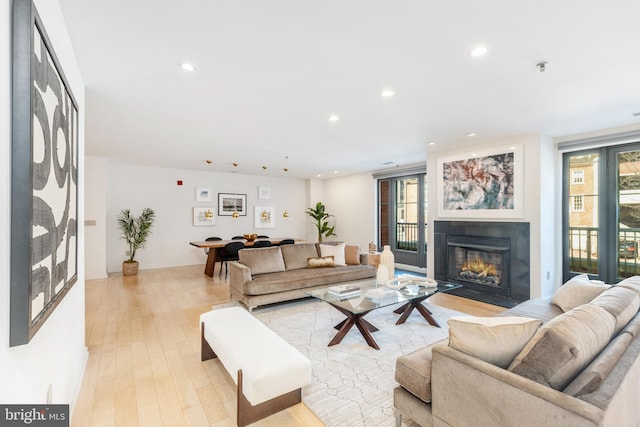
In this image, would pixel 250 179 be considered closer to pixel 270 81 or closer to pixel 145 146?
pixel 145 146

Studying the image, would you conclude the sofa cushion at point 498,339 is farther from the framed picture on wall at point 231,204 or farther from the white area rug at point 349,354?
the framed picture on wall at point 231,204

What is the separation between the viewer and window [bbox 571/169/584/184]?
426 cm

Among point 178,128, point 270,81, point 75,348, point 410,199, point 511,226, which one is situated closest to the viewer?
point 75,348

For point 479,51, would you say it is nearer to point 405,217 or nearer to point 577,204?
point 577,204

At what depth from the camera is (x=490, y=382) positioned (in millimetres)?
1313

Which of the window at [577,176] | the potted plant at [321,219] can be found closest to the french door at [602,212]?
the window at [577,176]

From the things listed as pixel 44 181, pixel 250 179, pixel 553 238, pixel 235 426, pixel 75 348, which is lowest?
pixel 235 426

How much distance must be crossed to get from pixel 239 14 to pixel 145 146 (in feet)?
13.3

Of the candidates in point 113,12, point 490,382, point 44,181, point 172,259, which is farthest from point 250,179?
point 490,382

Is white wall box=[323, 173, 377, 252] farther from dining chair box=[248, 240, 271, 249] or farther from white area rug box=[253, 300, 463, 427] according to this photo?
white area rug box=[253, 300, 463, 427]

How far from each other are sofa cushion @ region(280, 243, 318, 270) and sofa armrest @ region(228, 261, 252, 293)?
0.82 metres

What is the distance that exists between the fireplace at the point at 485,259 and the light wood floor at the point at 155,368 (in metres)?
0.44

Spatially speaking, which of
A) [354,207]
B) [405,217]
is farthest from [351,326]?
[354,207]

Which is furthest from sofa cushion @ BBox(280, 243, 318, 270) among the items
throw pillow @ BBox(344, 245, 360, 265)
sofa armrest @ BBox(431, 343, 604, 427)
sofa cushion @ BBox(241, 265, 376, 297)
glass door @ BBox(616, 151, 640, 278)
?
glass door @ BBox(616, 151, 640, 278)
